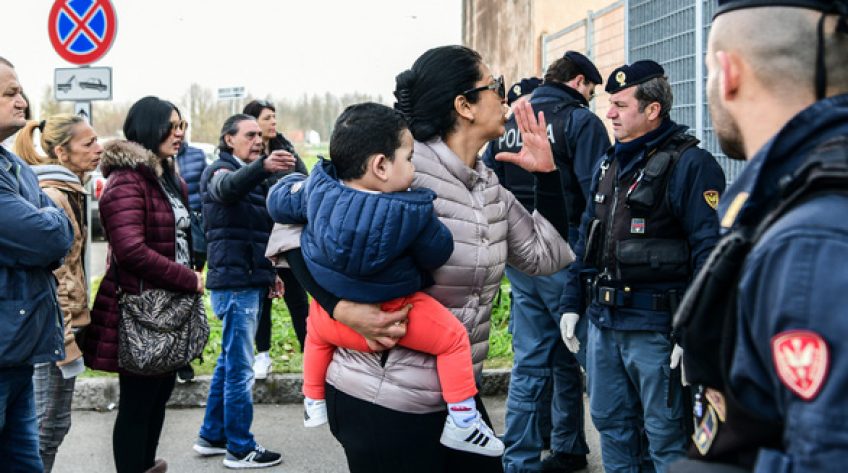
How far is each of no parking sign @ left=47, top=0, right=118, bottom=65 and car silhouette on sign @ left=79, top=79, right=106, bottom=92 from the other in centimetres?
20

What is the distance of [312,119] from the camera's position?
153ft

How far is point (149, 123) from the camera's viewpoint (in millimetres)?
4879

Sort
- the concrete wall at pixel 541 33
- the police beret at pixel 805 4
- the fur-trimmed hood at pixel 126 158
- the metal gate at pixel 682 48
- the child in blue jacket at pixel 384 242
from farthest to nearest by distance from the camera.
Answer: the concrete wall at pixel 541 33, the metal gate at pixel 682 48, the fur-trimmed hood at pixel 126 158, the child in blue jacket at pixel 384 242, the police beret at pixel 805 4

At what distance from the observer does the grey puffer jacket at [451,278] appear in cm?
299

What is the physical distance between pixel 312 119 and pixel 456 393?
4432cm

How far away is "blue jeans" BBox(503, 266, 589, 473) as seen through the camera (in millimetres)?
5305

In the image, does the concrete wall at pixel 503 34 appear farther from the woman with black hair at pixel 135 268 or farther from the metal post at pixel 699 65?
the woman with black hair at pixel 135 268

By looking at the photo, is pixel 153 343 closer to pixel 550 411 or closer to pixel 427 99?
pixel 427 99

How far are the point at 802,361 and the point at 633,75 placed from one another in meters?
3.22

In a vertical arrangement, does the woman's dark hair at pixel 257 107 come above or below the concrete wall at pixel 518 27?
below

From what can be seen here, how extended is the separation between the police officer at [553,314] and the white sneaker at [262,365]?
2373 millimetres

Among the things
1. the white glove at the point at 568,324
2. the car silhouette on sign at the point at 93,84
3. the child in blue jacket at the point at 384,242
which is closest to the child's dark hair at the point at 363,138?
the child in blue jacket at the point at 384,242

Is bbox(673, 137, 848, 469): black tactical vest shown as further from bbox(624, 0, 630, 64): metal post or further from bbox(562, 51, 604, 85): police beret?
bbox(624, 0, 630, 64): metal post

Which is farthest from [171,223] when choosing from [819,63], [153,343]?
[819,63]
